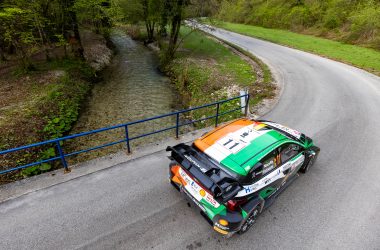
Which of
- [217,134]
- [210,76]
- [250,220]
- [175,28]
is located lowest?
[210,76]

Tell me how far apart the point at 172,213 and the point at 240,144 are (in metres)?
2.36

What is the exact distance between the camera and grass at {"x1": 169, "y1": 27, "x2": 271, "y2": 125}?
14.0 metres

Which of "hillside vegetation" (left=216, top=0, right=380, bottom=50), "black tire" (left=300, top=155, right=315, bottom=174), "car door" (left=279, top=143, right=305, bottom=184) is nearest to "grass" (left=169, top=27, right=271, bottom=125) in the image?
"hillside vegetation" (left=216, top=0, right=380, bottom=50)

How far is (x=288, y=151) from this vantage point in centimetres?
597

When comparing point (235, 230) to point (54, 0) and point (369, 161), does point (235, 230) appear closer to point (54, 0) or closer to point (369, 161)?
point (369, 161)

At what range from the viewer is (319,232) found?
5.30 metres

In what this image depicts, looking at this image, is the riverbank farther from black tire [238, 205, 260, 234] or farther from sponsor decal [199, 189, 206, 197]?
black tire [238, 205, 260, 234]

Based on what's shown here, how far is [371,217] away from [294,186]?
183 cm

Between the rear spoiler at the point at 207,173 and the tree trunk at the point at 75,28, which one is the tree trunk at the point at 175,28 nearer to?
the tree trunk at the point at 75,28

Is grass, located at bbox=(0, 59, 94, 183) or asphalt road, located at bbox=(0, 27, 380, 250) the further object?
grass, located at bbox=(0, 59, 94, 183)

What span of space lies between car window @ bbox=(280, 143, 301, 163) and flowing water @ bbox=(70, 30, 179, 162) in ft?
20.0

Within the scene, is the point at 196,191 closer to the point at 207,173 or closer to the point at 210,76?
the point at 207,173

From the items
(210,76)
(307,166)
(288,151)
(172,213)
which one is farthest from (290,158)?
(210,76)

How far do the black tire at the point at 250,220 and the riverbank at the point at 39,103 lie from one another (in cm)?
696
